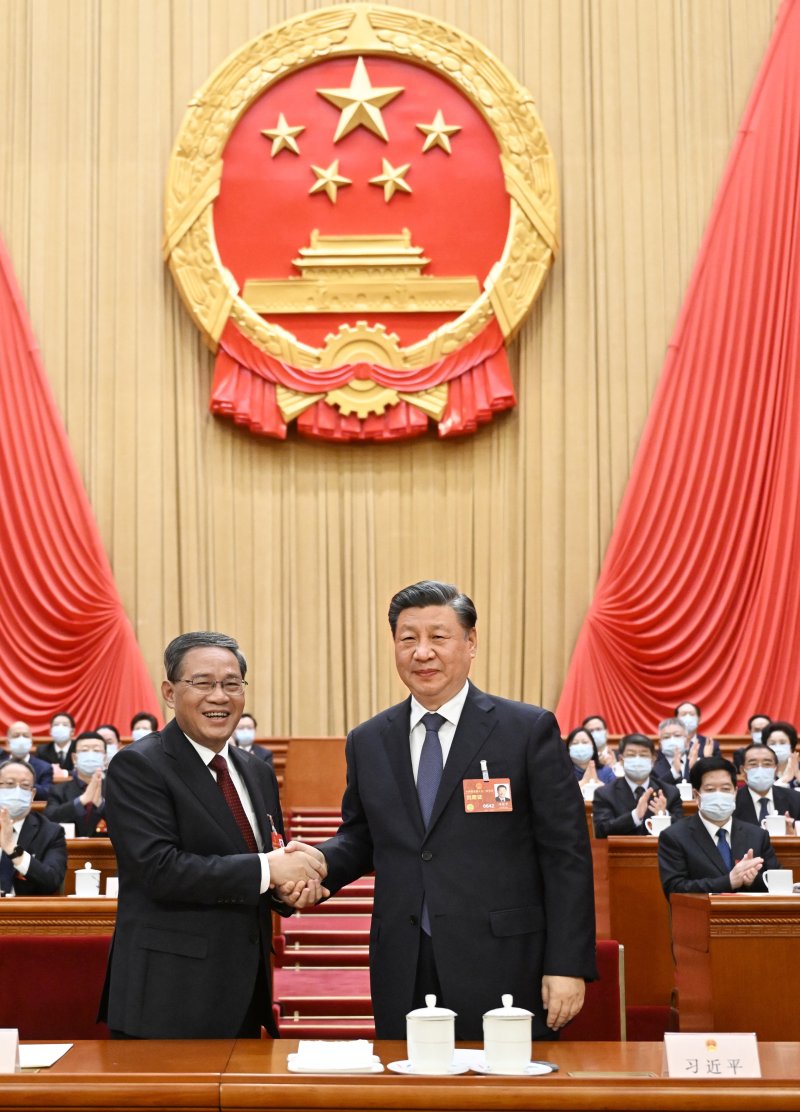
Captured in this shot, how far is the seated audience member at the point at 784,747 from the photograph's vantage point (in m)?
7.59

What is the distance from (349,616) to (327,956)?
4.46 metres

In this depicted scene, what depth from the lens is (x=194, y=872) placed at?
8.14 ft

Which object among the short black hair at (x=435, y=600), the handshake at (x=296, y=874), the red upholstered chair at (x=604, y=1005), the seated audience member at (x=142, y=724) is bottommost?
the red upholstered chair at (x=604, y=1005)

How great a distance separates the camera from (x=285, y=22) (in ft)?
33.2

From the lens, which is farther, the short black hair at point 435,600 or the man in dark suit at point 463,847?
→ the short black hair at point 435,600

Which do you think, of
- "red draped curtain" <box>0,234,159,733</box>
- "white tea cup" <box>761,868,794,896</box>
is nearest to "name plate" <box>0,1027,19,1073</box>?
"white tea cup" <box>761,868,794,896</box>

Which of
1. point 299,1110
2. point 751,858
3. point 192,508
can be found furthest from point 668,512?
point 299,1110

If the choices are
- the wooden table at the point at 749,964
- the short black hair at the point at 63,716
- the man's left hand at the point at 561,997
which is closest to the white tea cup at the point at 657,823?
the wooden table at the point at 749,964

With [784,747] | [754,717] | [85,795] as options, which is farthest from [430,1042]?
[754,717]

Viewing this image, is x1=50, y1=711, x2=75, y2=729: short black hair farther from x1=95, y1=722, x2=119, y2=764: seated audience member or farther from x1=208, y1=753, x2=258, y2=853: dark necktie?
x1=208, y1=753, x2=258, y2=853: dark necktie

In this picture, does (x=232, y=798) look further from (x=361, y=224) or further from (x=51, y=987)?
(x=361, y=224)

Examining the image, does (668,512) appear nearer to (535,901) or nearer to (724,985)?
(724,985)

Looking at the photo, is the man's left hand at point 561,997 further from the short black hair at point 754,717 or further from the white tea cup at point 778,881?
Result: the short black hair at point 754,717

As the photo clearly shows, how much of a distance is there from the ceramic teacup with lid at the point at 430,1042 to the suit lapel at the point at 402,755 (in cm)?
58
